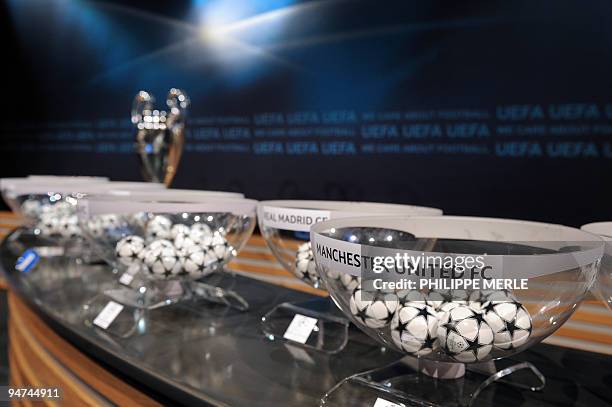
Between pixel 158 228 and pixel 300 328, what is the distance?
0.41 metres

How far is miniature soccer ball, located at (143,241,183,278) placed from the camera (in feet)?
4.03

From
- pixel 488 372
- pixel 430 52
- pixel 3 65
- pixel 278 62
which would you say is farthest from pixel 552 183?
pixel 3 65

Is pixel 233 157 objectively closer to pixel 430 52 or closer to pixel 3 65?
pixel 430 52

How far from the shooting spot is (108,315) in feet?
4.00

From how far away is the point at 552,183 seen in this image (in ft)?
10.1

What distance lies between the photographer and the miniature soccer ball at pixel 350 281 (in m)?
0.77

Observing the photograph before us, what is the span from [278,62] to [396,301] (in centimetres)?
375

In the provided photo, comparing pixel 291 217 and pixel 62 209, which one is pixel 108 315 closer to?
pixel 291 217

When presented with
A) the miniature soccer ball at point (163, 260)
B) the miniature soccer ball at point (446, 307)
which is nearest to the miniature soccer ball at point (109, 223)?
the miniature soccer ball at point (163, 260)

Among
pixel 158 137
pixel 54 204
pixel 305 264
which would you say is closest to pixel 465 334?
pixel 305 264

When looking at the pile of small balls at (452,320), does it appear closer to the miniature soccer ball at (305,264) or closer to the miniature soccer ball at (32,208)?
the miniature soccer ball at (305,264)

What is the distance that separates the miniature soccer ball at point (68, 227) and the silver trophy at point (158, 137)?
88cm

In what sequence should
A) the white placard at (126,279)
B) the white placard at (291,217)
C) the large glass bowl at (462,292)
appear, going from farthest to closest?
1. the white placard at (126,279)
2. the white placard at (291,217)
3. the large glass bowl at (462,292)

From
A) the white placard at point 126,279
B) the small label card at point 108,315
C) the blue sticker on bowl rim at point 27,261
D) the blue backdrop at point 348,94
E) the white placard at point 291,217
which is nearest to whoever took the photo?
the white placard at point 291,217
